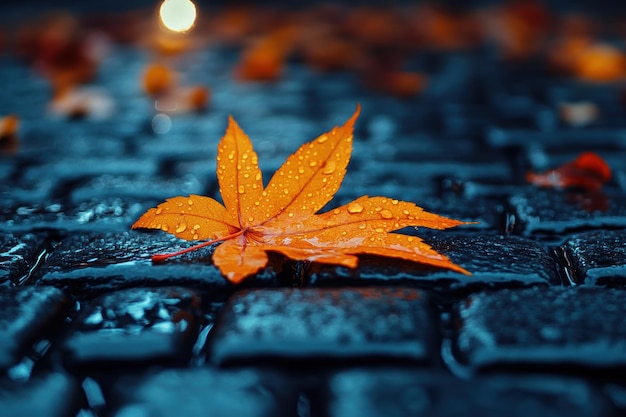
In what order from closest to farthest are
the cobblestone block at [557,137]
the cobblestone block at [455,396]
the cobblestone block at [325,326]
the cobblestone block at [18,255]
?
the cobblestone block at [455,396] → the cobblestone block at [325,326] → the cobblestone block at [18,255] → the cobblestone block at [557,137]

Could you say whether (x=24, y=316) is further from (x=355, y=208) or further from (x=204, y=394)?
(x=355, y=208)

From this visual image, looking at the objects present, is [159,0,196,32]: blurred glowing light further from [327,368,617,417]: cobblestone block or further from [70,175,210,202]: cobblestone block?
[327,368,617,417]: cobblestone block

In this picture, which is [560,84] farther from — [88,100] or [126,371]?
[126,371]

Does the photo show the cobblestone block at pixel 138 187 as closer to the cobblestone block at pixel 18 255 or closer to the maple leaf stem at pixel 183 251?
the cobblestone block at pixel 18 255

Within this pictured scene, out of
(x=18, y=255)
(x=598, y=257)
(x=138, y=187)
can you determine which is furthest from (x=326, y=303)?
(x=138, y=187)

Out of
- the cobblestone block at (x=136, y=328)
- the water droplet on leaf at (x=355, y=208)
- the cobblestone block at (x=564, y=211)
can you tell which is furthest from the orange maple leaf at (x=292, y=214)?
the cobblestone block at (x=564, y=211)
